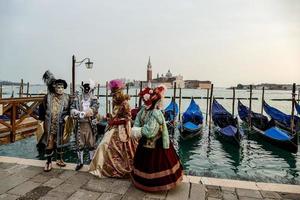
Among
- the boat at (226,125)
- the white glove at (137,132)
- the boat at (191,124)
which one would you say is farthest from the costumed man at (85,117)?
the boat at (191,124)

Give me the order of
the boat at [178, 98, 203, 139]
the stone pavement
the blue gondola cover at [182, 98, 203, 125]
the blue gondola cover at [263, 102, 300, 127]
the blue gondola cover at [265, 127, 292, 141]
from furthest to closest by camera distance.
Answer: the blue gondola cover at [263, 102, 300, 127] → the blue gondola cover at [182, 98, 203, 125] → the boat at [178, 98, 203, 139] → the blue gondola cover at [265, 127, 292, 141] → the stone pavement

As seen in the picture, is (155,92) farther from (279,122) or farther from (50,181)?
(279,122)

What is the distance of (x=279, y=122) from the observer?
14703mm

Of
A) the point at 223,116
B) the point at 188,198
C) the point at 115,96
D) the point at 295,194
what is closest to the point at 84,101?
the point at 115,96

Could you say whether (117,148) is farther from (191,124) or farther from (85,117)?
(191,124)

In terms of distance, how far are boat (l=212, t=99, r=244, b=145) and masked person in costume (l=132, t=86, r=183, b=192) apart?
25.5ft

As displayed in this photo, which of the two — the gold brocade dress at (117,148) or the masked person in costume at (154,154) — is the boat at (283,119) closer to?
the gold brocade dress at (117,148)

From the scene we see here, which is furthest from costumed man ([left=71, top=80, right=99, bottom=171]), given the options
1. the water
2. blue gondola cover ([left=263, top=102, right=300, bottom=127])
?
blue gondola cover ([left=263, top=102, right=300, bottom=127])

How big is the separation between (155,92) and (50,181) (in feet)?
6.42

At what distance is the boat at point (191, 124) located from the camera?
39.2 feet

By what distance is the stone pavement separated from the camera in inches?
135

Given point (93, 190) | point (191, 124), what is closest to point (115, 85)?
point (93, 190)

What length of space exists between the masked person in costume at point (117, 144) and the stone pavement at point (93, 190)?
0.17 metres

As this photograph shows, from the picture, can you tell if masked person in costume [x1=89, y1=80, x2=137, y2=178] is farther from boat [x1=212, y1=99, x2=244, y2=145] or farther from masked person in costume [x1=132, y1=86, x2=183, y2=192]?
boat [x1=212, y1=99, x2=244, y2=145]
